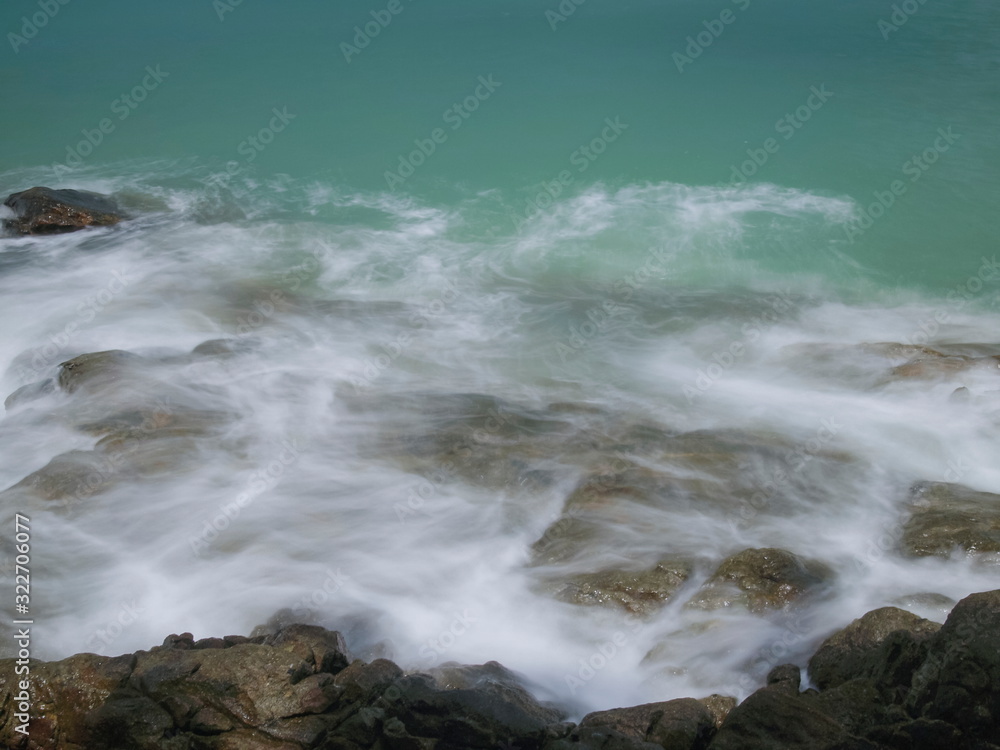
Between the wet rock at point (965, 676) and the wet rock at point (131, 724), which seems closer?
the wet rock at point (965, 676)

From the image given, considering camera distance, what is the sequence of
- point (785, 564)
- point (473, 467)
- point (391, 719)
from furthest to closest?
1. point (473, 467)
2. point (785, 564)
3. point (391, 719)

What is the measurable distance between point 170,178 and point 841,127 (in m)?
13.7

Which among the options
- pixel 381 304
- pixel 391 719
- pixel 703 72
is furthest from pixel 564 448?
pixel 703 72

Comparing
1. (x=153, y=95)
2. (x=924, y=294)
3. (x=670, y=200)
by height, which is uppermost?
(x=153, y=95)

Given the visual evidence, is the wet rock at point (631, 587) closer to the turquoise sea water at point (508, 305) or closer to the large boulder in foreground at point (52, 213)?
the turquoise sea water at point (508, 305)

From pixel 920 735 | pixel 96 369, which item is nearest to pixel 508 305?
pixel 96 369

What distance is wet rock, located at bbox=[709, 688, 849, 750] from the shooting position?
4598 millimetres

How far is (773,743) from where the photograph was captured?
4.64m

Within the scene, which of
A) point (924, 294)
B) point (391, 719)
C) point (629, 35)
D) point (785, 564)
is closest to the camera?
point (391, 719)

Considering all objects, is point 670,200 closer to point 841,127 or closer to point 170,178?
point 841,127

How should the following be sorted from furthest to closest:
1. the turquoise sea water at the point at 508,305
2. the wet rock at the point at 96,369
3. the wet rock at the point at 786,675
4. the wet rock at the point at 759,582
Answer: the wet rock at the point at 96,369
the turquoise sea water at the point at 508,305
the wet rock at the point at 759,582
the wet rock at the point at 786,675

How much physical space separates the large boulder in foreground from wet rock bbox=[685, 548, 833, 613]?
12439mm

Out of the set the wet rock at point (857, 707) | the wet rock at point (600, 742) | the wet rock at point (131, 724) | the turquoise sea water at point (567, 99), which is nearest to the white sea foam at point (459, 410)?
the wet rock at point (857, 707)

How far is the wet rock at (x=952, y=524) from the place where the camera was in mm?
6551
